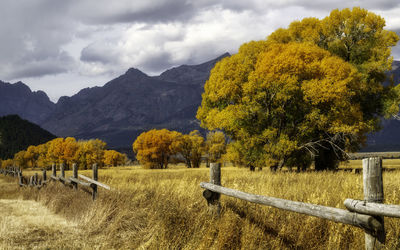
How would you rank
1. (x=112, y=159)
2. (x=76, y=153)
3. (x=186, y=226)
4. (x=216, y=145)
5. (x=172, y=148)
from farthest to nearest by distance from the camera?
(x=112, y=159) < (x=76, y=153) < (x=172, y=148) < (x=216, y=145) < (x=186, y=226)

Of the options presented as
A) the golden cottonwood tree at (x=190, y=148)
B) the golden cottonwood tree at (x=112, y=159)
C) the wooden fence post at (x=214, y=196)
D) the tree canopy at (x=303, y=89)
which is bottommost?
the golden cottonwood tree at (x=112, y=159)

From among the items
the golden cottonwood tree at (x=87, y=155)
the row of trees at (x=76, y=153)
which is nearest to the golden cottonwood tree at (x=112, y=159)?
the row of trees at (x=76, y=153)

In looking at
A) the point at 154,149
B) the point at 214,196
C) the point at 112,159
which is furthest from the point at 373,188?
the point at 112,159

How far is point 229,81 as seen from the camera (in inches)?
949

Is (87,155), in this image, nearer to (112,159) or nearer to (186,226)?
(112,159)

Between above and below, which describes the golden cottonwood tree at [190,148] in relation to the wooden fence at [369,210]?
below

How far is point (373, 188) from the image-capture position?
438 centimetres

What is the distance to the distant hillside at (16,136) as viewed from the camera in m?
162

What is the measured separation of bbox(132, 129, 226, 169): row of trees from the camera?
7794 cm

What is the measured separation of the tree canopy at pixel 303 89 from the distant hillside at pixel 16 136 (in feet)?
531

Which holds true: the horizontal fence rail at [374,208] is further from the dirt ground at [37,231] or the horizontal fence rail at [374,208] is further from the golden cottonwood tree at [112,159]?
the golden cottonwood tree at [112,159]

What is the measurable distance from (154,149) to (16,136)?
411 feet

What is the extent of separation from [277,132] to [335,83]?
525 cm

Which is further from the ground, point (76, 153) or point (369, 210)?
point (369, 210)
